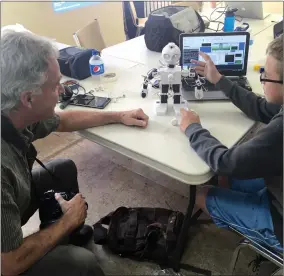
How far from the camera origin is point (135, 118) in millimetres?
1427

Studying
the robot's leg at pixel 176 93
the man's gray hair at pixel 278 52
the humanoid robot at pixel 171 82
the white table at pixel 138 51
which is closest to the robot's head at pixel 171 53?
the humanoid robot at pixel 171 82

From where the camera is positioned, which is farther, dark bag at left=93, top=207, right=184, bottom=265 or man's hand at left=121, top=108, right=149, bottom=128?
dark bag at left=93, top=207, right=184, bottom=265

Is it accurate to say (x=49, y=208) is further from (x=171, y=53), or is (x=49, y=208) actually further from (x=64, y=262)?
(x=171, y=53)

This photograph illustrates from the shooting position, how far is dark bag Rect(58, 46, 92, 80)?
5.97ft

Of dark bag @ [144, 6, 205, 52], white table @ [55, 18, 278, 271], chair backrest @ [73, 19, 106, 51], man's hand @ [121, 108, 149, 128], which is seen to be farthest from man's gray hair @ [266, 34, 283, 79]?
chair backrest @ [73, 19, 106, 51]

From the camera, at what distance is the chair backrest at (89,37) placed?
2.43 meters

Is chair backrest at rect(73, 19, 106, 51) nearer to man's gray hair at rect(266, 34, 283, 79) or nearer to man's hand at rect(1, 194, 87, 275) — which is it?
man's hand at rect(1, 194, 87, 275)

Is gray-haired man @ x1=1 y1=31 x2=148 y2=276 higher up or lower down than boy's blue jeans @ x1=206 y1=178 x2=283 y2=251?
higher up

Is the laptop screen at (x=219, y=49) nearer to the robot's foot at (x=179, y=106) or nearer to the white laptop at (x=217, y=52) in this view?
the white laptop at (x=217, y=52)

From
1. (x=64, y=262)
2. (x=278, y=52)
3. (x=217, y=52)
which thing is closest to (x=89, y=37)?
(x=217, y=52)

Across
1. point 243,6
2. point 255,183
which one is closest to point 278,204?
point 255,183

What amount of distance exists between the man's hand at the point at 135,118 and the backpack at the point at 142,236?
20.8 inches

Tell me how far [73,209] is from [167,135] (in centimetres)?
47

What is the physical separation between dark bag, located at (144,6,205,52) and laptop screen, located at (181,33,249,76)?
0.49 m
